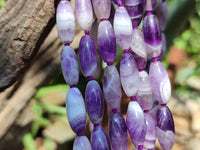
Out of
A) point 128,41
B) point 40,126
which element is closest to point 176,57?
point 40,126

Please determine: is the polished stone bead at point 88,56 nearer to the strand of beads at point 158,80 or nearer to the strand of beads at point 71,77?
the strand of beads at point 71,77

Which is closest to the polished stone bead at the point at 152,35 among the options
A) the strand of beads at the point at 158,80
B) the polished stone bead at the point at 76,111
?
the strand of beads at the point at 158,80

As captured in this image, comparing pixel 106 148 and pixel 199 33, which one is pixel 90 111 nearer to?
pixel 106 148

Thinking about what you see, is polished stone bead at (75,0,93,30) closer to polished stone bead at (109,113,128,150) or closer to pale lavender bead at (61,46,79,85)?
pale lavender bead at (61,46,79,85)

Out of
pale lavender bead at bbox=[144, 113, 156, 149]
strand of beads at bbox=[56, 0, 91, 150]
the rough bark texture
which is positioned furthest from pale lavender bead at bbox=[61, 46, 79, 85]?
pale lavender bead at bbox=[144, 113, 156, 149]

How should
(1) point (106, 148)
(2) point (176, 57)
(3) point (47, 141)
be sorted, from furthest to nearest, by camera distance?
1. (2) point (176, 57)
2. (3) point (47, 141)
3. (1) point (106, 148)
